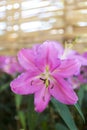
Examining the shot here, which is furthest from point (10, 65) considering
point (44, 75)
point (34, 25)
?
point (44, 75)

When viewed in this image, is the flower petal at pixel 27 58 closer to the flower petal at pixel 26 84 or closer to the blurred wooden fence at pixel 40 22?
the flower petal at pixel 26 84

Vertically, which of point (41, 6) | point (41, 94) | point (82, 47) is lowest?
point (82, 47)

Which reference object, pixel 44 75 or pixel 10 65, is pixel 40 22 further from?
pixel 44 75

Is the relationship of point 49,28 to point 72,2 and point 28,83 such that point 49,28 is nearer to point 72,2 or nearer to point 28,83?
point 72,2

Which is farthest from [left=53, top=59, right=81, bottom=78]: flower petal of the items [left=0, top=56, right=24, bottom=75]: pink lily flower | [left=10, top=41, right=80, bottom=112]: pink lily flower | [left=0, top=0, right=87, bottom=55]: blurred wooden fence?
[left=0, top=0, right=87, bottom=55]: blurred wooden fence

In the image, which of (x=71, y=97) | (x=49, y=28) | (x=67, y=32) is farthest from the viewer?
(x=49, y=28)

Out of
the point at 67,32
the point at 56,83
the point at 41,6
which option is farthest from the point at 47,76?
the point at 41,6
